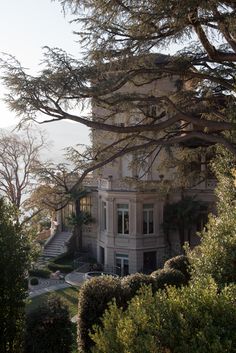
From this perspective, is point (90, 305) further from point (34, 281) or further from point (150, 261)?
point (150, 261)

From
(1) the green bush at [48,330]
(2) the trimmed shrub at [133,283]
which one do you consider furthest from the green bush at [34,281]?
(1) the green bush at [48,330]

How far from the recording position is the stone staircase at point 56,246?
3184 centimetres

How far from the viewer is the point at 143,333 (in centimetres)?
507

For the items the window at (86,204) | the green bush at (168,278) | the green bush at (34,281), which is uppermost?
the window at (86,204)

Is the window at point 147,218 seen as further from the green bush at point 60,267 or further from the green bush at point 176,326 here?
the green bush at point 176,326

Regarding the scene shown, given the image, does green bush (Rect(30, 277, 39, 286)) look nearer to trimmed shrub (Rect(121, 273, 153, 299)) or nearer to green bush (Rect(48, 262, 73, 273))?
green bush (Rect(48, 262, 73, 273))

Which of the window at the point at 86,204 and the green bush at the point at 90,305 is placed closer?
the green bush at the point at 90,305

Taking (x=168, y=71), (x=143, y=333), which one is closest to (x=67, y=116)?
(x=168, y=71)

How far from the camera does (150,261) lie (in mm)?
27391

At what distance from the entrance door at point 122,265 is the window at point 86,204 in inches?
216

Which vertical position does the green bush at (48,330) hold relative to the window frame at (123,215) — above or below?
below

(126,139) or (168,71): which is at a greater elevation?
(168,71)

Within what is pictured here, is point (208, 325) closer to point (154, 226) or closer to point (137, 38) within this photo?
point (137, 38)

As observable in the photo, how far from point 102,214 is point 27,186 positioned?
25.7 ft
